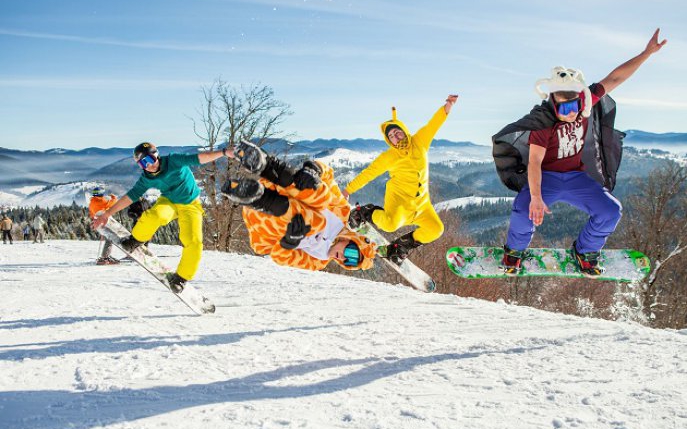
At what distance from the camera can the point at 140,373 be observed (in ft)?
17.0

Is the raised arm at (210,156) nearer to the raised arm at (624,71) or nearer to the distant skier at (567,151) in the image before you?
the distant skier at (567,151)

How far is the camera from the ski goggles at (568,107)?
4.96 m

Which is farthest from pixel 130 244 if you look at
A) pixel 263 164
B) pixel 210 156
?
pixel 263 164

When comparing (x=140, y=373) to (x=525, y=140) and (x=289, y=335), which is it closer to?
(x=289, y=335)

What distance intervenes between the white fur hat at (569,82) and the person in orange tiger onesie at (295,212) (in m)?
2.47

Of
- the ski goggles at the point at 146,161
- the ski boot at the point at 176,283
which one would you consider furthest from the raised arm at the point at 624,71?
the ski boot at the point at 176,283

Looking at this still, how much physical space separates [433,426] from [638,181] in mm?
26640

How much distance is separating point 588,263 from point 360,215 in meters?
2.97

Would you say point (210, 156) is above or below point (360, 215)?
above

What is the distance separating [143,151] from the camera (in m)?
6.58

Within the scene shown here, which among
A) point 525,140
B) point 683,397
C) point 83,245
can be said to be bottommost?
point 83,245

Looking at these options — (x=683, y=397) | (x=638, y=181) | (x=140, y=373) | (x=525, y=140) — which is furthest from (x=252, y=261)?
(x=638, y=181)

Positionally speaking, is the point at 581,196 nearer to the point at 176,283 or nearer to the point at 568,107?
the point at 568,107

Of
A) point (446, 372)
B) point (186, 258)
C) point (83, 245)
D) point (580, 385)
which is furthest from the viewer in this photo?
point (83, 245)
